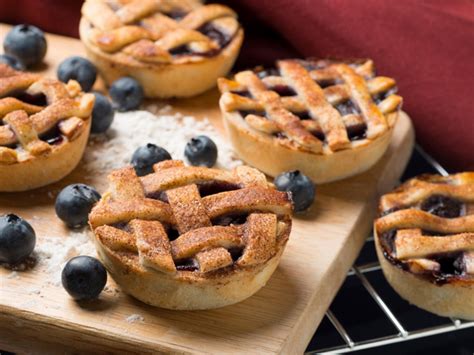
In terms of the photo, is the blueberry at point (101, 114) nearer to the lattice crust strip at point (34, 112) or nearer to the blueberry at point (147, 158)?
the lattice crust strip at point (34, 112)

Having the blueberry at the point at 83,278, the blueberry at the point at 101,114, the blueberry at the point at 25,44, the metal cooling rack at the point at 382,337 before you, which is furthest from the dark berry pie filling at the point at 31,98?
the metal cooling rack at the point at 382,337

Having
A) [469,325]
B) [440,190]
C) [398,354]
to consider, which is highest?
[440,190]

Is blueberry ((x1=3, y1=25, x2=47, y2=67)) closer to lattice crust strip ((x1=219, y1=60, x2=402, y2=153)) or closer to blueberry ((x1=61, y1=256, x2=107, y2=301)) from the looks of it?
lattice crust strip ((x1=219, y1=60, x2=402, y2=153))

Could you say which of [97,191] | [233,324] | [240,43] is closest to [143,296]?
[233,324]

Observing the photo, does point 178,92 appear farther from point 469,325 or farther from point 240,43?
point 469,325

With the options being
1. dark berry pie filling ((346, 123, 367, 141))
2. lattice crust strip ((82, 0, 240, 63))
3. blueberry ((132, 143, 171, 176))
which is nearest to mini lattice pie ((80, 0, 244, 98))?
lattice crust strip ((82, 0, 240, 63))
